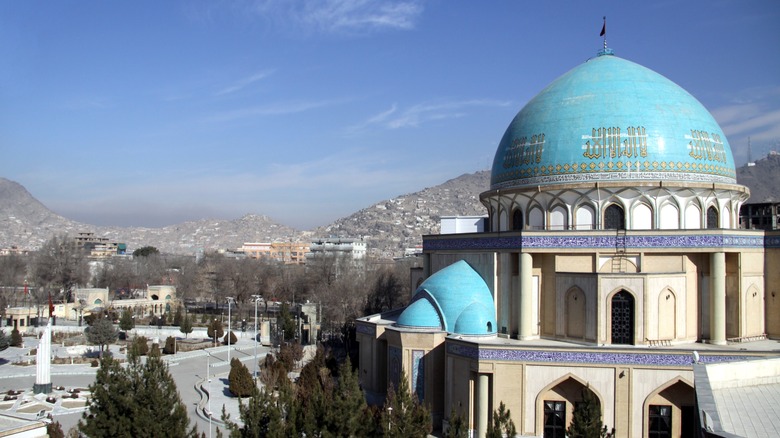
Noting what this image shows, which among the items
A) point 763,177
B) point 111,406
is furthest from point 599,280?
point 763,177

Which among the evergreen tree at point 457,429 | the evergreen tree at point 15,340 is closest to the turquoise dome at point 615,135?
the evergreen tree at point 457,429

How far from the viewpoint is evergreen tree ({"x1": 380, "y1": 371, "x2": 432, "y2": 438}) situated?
13.6 m

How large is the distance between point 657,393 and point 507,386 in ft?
12.5

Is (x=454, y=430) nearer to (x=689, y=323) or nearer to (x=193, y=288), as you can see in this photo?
(x=689, y=323)

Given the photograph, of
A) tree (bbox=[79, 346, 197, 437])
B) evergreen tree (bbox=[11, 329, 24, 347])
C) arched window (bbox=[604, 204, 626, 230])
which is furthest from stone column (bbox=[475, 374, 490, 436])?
evergreen tree (bbox=[11, 329, 24, 347])

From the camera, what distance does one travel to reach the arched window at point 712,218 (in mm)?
21109

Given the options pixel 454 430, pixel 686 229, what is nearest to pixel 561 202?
pixel 686 229

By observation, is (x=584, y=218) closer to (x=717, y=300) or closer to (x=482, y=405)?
(x=717, y=300)

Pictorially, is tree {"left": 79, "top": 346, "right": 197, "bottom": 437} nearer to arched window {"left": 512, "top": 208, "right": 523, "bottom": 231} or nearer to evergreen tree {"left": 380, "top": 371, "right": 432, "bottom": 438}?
evergreen tree {"left": 380, "top": 371, "right": 432, "bottom": 438}

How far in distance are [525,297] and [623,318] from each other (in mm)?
2752

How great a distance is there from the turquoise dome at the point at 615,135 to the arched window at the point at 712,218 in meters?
0.96

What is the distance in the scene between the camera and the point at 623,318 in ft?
62.5

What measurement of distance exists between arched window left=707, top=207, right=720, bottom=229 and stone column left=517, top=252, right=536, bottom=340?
5808mm

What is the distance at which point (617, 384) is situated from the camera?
1795 cm
